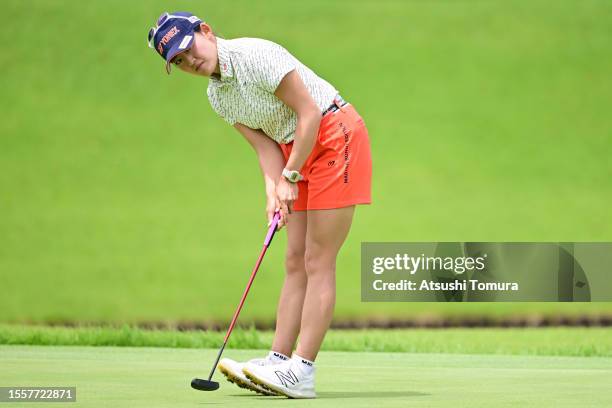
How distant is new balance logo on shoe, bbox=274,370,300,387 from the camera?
10.1ft

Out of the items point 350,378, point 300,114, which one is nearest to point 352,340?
point 350,378

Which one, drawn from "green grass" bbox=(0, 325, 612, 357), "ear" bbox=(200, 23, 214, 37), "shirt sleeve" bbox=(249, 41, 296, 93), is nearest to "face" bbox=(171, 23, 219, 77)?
"ear" bbox=(200, 23, 214, 37)

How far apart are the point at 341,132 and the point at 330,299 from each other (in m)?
0.53

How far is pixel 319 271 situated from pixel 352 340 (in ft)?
7.14

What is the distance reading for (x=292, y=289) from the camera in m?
3.38

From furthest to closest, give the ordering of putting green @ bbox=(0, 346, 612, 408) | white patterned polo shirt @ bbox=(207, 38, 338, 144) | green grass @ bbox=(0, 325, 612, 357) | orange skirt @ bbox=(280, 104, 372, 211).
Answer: green grass @ bbox=(0, 325, 612, 357) → orange skirt @ bbox=(280, 104, 372, 211) → white patterned polo shirt @ bbox=(207, 38, 338, 144) → putting green @ bbox=(0, 346, 612, 408)

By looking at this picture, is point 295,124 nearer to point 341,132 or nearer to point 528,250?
point 341,132

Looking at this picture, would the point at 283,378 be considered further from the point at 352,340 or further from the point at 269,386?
the point at 352,340

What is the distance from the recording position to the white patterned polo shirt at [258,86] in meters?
3.05

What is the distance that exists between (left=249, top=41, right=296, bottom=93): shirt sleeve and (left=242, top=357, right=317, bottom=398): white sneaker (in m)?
0.84

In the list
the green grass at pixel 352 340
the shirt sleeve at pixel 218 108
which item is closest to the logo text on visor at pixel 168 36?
the shirt sleeve at pixel 218 108

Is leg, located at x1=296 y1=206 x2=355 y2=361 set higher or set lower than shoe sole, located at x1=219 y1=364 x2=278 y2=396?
higher

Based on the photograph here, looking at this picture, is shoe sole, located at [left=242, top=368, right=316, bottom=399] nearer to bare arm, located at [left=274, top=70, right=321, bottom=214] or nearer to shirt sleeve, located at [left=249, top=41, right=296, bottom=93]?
bare arm, located at [left=274, top=70, right=321, bottom=214]

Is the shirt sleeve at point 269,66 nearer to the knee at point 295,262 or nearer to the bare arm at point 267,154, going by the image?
the bare arm at point 267,154
